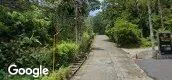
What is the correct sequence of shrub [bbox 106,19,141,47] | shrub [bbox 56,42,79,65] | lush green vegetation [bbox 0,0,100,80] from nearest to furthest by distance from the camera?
lush green vegetation [bbox 0,0,100,80]
shrub [bbox 56,42,79,65]
shrub [bbox 106,19,141,47]

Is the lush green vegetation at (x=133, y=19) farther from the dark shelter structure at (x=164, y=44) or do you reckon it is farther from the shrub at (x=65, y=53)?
the shrub at (x=65, y=53)

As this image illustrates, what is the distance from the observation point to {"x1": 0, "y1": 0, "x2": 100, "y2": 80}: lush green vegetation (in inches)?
723

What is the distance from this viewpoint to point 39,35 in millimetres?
23688

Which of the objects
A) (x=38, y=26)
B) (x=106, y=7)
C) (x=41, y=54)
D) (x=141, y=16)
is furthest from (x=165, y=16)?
(x=41, y=54)

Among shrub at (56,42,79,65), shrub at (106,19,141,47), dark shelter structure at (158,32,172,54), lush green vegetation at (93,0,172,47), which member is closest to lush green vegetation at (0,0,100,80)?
shrub at (56,42,79,65)

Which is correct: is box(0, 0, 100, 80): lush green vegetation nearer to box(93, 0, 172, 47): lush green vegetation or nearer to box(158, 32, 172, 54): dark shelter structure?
box(158, 32, 172, 54): dark shelter structure

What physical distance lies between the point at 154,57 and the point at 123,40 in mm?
17700

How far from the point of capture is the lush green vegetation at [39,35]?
1838 centimetres

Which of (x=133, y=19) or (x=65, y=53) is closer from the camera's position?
(x=65, y=53)

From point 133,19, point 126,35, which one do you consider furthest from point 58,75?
point 133,19

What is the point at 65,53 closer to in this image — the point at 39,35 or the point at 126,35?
the point at 39,35

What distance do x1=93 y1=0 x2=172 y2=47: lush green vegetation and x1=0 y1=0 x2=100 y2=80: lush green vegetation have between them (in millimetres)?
14437

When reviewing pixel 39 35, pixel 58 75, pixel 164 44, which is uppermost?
pixel 39 35

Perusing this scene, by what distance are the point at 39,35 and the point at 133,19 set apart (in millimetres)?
34594
